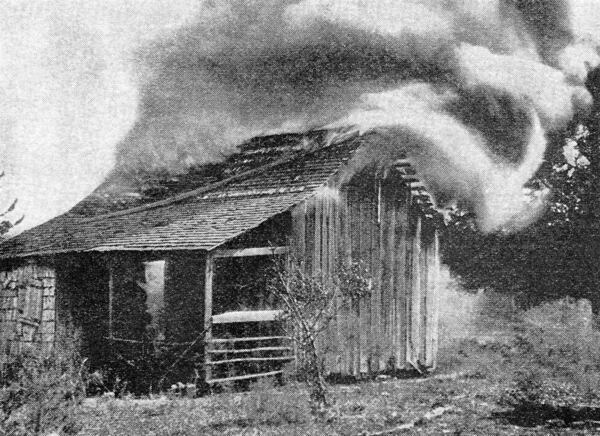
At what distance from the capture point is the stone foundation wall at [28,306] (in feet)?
47.9

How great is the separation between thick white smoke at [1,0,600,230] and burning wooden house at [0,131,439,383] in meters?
0.77

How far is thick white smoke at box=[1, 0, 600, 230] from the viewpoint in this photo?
46.3 ft

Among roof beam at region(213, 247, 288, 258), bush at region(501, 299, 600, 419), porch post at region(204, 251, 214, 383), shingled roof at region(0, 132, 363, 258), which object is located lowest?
bush at region(501, 299, 600, 419)

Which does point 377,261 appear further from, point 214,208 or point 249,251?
point 214,208

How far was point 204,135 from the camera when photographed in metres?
17.5

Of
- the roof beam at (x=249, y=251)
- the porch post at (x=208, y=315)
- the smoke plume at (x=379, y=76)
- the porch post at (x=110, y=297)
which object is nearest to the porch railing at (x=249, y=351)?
the porch post at (x=208, y=315)

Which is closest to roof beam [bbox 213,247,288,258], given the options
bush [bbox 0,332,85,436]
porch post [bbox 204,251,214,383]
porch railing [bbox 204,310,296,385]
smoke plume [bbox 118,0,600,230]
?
porch post [bbox 204,251,214,383]

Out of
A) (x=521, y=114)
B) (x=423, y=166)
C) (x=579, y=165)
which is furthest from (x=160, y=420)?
(x=579, y=165)

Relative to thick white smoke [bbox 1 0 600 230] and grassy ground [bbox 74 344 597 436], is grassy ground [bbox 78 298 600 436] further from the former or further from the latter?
thick white smoke [bbox 1 0 600 230]

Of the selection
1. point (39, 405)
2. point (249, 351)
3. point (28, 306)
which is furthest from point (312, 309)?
point (28, 306)

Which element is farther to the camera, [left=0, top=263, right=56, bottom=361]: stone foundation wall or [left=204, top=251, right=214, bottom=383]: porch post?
[left=0, top=263, right=56, bottom=361]: stone foundation wall

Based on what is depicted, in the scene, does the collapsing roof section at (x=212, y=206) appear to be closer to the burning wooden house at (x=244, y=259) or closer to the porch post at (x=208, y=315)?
the burning wooden house at (x=244, y=259)

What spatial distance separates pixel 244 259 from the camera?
1544 centimetres

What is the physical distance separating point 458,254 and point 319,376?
47.4ft
